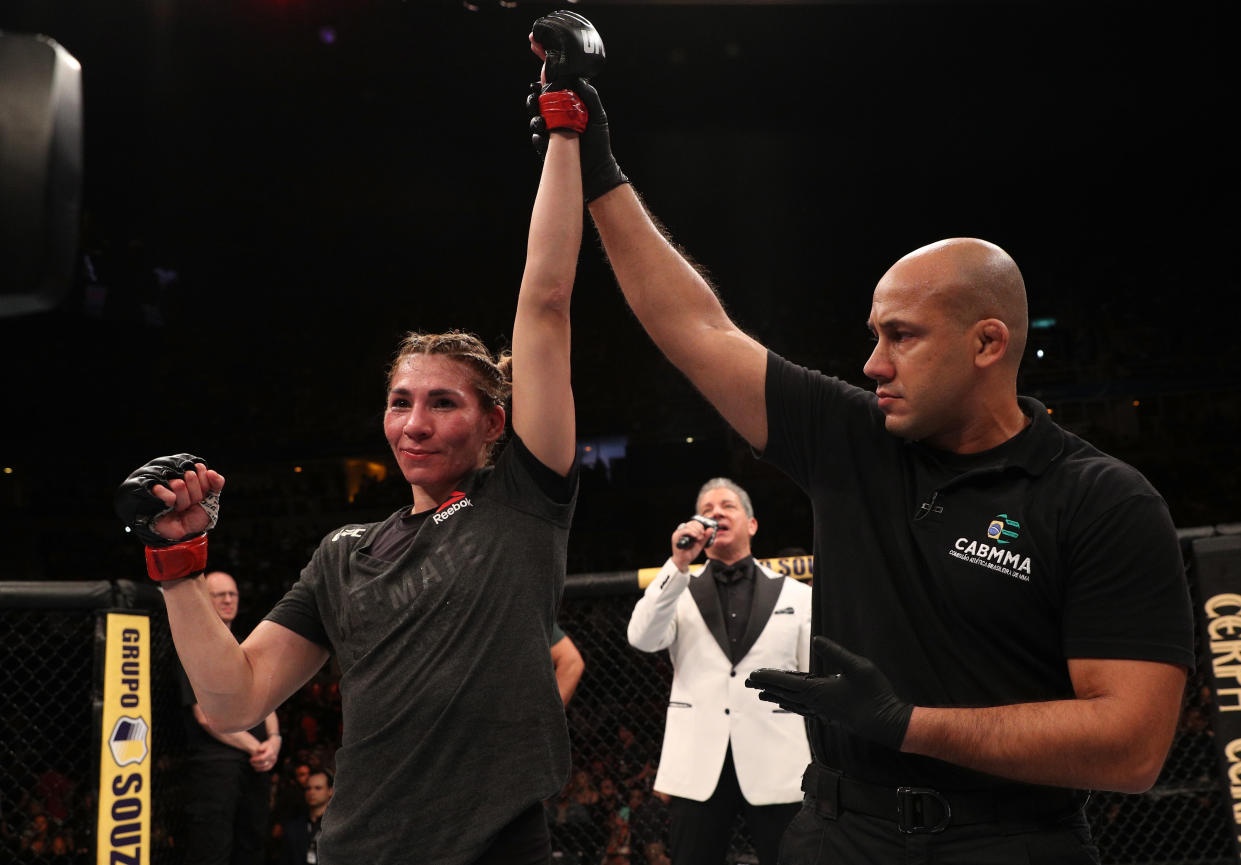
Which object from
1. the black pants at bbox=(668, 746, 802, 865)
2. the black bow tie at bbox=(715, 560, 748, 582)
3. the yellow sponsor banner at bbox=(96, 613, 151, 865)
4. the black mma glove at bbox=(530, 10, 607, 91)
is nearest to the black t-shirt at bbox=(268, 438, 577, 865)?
the black mma glove at bbox=(530, 10, 607, 91)

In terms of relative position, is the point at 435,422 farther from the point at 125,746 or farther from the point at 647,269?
Answer: the point at 125,746

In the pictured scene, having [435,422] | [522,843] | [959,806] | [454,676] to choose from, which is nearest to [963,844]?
[959,806]

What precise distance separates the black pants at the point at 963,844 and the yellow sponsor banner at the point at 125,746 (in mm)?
2414

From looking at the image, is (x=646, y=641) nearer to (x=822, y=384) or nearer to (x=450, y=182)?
(x=822, y=384)

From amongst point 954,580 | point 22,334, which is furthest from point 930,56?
point 22,334

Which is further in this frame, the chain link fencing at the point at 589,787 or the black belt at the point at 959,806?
the chain link fencing at the point at 589,787

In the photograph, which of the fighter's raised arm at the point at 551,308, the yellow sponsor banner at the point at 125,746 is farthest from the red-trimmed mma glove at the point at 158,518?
the yellow sponsor banner at the point at 125,746

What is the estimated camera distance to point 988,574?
4.15 feet

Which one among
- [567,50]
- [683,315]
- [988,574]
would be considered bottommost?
[988,574]

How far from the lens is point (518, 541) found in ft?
4.78

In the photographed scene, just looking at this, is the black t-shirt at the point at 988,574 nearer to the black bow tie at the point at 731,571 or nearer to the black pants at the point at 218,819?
the black bow tie at the point at 731,571

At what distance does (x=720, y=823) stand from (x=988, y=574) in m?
2.33

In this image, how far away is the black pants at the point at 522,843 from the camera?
1345 millimetres

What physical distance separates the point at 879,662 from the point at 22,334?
10.9 meters
